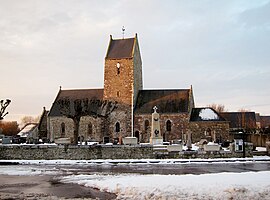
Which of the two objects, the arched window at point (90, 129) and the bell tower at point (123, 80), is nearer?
the bell tower at point (123, 80)

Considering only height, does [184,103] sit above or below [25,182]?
above

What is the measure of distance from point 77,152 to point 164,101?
21.1 metres

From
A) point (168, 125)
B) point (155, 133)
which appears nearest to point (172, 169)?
point (155, 133)

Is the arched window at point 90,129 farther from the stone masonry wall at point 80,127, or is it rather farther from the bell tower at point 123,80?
the bell tower at point 123,80

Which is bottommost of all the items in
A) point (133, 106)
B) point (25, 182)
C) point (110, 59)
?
point (25, 182)

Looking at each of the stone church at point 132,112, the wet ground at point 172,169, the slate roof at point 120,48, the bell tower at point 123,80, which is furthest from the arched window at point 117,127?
the wet ground at point 172,169

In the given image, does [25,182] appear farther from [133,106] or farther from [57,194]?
[133,106]

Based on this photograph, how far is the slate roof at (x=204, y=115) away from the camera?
153ft

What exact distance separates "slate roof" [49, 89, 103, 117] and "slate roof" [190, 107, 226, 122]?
13483mm

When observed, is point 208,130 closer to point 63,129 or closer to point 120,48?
point 120,48

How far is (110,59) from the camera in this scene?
165ft

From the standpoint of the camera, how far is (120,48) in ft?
169

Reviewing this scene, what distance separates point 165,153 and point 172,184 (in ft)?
56.8

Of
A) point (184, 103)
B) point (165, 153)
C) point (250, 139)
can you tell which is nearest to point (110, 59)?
point (184, 103)
